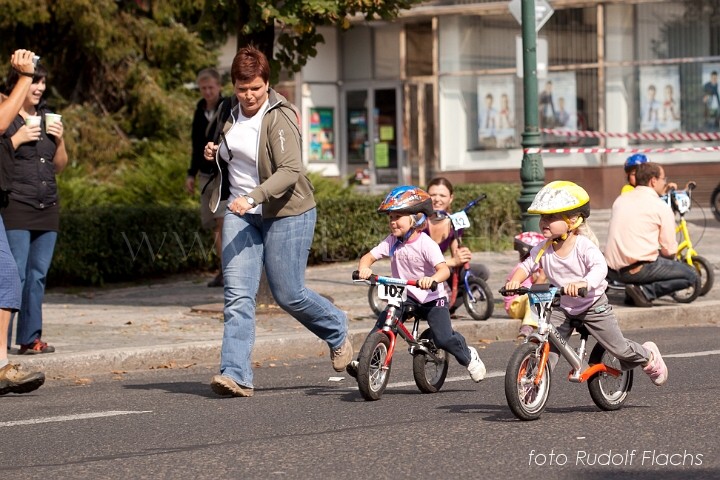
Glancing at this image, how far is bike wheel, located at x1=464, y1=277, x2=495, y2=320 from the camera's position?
11.6 m

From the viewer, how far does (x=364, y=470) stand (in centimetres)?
569

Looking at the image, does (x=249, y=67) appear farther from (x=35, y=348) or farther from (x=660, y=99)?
(x=660, y=99)

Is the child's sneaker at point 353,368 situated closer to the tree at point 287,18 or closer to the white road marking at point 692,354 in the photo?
the white road marking at point 692,354

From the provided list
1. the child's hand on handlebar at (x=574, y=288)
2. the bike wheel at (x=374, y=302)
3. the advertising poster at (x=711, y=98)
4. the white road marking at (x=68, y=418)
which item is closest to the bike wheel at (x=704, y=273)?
the bike wheel at (x=374, y=302)

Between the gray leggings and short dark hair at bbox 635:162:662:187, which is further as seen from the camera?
short dark hair at bbox 635:162:662:187

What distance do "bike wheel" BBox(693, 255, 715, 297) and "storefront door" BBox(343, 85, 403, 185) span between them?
15.4m

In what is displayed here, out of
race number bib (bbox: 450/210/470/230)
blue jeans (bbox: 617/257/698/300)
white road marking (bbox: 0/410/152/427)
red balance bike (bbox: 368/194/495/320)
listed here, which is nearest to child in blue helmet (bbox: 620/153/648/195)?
blue jeans (bbox: 617/257/698/300)

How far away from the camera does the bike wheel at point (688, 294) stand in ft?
41.0

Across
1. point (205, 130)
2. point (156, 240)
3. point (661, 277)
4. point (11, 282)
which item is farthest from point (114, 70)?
point (11, 282)

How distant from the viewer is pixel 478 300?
38.4 ft

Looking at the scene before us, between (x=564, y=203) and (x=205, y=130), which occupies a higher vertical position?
(x=205, y=130)

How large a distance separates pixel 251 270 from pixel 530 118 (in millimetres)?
5378

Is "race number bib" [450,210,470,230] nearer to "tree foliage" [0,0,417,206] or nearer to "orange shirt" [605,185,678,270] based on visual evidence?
"orange shirt" [605,185,678,270]

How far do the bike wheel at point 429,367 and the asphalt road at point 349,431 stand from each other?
89 mm
